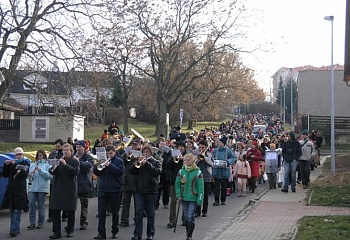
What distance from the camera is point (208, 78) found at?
45281mm

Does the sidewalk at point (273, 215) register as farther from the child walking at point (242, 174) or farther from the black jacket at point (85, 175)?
the black jacket at point (85, 175)

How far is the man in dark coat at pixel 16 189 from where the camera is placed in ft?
38.8

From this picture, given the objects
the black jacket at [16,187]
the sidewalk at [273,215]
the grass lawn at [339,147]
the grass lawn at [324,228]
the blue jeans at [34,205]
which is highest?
the grass lawn at [339,147]

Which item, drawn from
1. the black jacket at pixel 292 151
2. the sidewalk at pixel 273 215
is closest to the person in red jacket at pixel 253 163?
the sidewalk at pixel 273 215

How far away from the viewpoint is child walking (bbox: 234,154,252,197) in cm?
2019

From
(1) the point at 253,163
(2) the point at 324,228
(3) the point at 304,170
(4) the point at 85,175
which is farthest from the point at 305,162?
(4) the point at 85,175

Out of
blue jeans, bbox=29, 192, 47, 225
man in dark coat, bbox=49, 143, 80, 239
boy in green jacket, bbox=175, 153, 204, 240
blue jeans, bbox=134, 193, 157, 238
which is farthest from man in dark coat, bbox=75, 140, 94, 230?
boy in green jacket, bbox=175, 153, 204, 240

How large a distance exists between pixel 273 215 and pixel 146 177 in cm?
442

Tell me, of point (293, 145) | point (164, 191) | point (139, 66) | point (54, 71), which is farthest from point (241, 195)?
point (139, 66)

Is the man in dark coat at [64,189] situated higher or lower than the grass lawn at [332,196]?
higher

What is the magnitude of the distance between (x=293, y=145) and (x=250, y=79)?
88.0 feet

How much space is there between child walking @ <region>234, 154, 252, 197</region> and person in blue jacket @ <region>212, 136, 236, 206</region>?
8.59 ft

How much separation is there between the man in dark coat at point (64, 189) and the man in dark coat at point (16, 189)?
64cm

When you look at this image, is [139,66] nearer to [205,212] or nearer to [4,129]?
[4,129]
